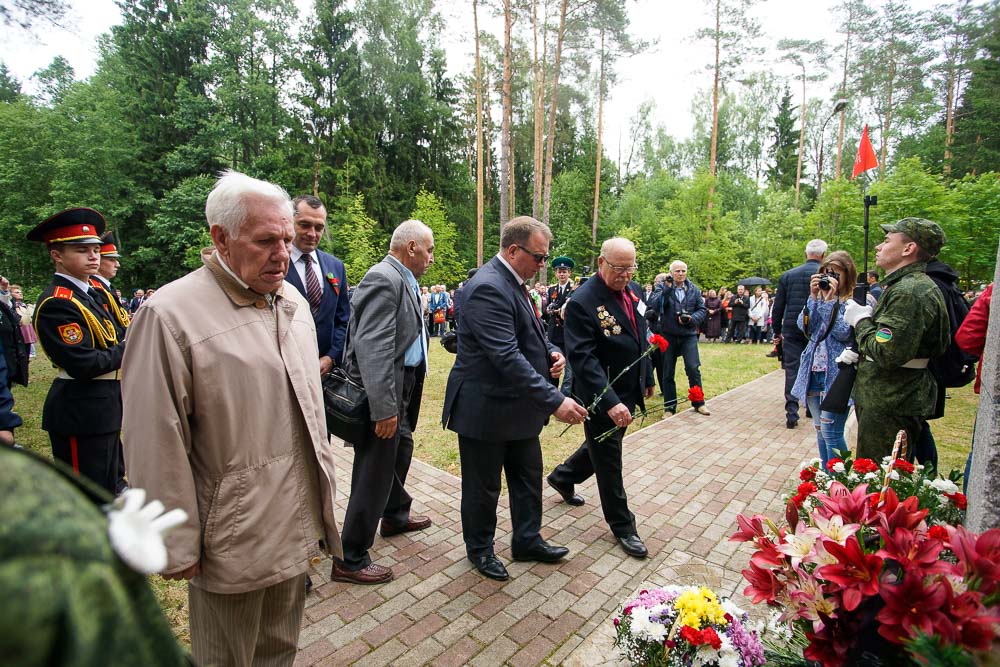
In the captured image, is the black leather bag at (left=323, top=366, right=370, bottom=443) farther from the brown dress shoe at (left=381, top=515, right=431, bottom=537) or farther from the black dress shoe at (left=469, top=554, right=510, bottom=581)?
the black dress shoe at (left=469, top=554, right=510, bottom=581)

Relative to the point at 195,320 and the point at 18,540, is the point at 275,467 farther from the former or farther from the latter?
the point at 18,540

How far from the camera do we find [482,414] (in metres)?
3.18

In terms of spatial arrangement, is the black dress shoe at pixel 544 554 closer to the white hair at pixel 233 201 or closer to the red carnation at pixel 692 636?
the red carnation at pixel 692 636

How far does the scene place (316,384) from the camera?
6.85 ft

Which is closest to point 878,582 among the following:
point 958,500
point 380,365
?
point 958,500

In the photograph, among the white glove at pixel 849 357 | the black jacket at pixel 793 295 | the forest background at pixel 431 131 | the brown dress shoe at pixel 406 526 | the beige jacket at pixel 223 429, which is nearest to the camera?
the beige jacket at pixel 223 429

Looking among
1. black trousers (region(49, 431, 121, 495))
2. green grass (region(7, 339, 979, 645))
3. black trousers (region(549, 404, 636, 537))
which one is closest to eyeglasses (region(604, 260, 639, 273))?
Result: black trousers (region(549, 404, 636, 537))

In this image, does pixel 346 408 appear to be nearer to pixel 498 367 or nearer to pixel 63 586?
pixel 498 367

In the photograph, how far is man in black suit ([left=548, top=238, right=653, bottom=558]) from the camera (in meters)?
3.51

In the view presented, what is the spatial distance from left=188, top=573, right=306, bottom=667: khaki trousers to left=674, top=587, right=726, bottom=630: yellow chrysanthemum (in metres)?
1.63

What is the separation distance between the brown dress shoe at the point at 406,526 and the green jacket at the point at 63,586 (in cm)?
342

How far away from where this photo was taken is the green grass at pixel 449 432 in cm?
323

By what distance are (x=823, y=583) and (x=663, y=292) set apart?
6746 mm

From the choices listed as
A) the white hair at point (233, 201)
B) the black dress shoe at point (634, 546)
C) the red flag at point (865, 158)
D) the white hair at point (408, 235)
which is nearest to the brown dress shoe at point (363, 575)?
the black dress shoe at point (634, 546)
